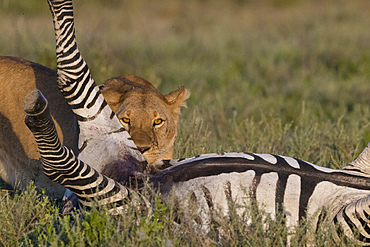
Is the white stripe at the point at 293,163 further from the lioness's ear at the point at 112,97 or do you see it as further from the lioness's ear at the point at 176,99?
the lioness's ear at the point at 176,99

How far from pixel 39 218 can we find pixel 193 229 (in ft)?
3.15

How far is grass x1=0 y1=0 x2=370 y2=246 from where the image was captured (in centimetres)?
259

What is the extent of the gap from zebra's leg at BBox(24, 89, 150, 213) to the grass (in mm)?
105

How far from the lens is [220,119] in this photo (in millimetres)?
6305

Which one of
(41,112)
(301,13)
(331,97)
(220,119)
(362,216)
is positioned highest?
(301,13)

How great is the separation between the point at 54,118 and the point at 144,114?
2.20 ft

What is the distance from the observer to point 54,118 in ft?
12.1

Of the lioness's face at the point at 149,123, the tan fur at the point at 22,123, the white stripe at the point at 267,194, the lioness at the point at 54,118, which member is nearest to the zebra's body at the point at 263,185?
the white stripe at the point at 267,194

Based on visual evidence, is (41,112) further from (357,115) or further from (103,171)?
(357,115)

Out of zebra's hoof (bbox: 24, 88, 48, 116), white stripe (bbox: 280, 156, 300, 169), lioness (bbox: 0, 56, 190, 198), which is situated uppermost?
lioness (bbox: 0, 56, 190, 198)

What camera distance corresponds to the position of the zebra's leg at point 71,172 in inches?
92.4

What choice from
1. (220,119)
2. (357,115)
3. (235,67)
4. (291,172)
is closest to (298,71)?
(235,67)

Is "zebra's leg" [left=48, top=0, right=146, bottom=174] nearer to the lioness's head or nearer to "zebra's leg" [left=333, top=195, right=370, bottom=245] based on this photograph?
the lioness's head

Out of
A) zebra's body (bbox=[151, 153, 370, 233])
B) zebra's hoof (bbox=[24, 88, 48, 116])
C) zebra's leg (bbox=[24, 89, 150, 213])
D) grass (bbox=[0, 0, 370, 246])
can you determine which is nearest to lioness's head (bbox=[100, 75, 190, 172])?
grass (bbox=[0, 0, 370, 246])
